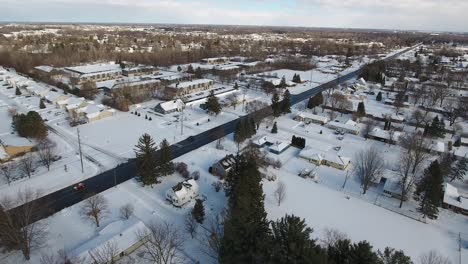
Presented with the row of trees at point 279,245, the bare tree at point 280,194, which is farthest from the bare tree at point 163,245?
the bare tree at point 280,194

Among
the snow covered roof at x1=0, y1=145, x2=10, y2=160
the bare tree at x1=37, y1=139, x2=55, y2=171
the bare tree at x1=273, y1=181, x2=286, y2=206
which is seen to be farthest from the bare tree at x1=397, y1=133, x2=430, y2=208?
the snow covered roof at x1=0, y1=145, x2=10, y2=160

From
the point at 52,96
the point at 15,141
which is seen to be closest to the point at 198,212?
the point at 15,141

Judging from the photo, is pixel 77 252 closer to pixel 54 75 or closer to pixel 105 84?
pixel 105 84

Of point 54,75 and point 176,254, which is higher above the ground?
point 54,75

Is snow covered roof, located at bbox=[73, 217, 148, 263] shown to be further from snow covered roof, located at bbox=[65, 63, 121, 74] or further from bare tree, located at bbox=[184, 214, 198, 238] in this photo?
snow covered roof, located at bbox=[65, 63, 121, 74]

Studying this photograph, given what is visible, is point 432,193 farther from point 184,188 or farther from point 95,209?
point 95,209

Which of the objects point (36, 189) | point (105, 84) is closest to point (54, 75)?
point (105, 84)
